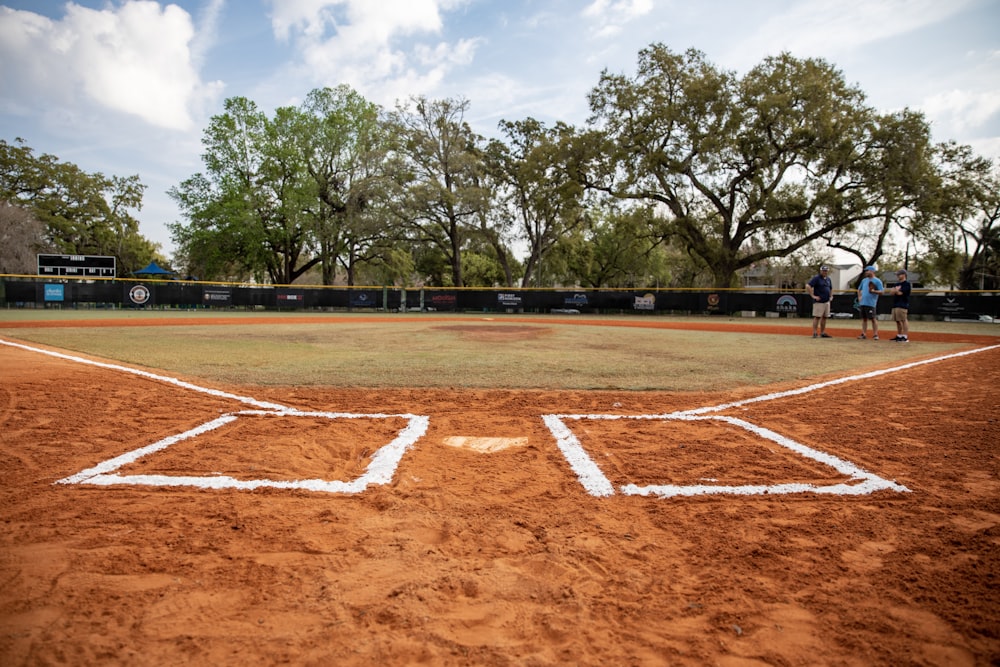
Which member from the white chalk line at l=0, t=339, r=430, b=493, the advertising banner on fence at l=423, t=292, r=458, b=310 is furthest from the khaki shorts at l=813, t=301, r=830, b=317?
the advertising banner on fence at l=423, t=292, r=458, b=310

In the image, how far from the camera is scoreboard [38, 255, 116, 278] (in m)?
26.1

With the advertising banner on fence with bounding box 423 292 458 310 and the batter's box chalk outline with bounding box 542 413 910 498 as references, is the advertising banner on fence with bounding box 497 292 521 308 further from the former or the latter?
the batter's box chalk outline with bounding box 542 413 910 498

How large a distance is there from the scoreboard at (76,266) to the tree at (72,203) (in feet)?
47.8

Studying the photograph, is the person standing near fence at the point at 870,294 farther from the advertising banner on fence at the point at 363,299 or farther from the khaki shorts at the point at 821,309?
the advertising banner on fence at the point at 363,299

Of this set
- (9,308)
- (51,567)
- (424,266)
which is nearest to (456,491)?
(51,567)

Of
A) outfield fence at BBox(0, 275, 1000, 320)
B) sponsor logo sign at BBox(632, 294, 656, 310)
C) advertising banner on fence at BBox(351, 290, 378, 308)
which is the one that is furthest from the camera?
advertising banner on fence at BBox(351, 290, 378, 308)

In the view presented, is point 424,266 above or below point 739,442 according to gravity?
above

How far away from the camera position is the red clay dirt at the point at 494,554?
161cm

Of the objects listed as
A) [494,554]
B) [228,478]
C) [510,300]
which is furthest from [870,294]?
[510,300]

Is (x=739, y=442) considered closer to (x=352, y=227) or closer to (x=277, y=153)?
(x=352, y=227)

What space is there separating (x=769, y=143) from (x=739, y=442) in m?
29.5

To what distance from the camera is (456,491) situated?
284 centimetres

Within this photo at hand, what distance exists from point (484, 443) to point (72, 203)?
56.1 m

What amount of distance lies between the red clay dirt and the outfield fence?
1004 inches
